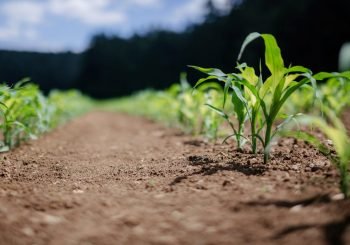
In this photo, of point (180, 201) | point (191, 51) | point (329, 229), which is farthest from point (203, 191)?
point (191, 51)

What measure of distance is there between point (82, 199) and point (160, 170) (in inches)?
23.6

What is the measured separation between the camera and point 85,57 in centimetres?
3909

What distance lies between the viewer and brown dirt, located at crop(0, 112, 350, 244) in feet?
3.87

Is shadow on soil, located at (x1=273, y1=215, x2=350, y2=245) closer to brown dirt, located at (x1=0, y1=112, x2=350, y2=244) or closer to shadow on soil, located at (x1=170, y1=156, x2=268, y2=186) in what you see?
brown dirt, located at (x1=0, y1=112, x2=350, y2=244)

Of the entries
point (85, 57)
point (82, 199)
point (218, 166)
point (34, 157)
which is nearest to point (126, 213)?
point (82, 199)

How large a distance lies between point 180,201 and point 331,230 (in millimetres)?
590

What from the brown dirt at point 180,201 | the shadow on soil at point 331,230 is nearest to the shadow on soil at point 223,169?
the brown dirt at point 180,201

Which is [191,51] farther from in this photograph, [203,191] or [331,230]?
[331,230]

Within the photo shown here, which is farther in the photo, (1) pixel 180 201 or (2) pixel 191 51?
(2) pixel 191 51

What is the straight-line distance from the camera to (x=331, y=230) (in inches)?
43.6

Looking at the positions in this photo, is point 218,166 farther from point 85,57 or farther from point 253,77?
point 85,57

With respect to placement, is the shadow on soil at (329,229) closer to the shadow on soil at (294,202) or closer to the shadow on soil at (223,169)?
the shadow on soil at (294,202)

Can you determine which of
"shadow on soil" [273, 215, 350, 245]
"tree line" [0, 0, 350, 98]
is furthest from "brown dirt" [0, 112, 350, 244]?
"tree line" [0, 0, 350, 98]

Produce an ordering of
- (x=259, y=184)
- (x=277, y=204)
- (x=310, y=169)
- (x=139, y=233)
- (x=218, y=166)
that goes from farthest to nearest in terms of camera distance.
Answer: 1. (x=218, y=166)
2. (x=310, y=169)
3. (x=259, y=184)
4. (x=277, y=204)
5. (x=139, y=233)
